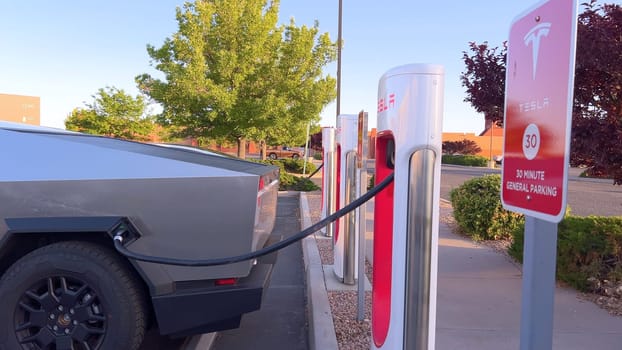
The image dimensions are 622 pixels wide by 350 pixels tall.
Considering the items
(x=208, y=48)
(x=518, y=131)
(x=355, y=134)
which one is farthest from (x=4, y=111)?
(x=518, y=131)

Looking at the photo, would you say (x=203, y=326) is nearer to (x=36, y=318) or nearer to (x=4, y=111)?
(x=36, y=318)

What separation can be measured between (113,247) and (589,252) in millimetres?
4633

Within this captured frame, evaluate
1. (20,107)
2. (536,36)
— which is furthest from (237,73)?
(20,107)

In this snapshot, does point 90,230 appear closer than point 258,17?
Yes

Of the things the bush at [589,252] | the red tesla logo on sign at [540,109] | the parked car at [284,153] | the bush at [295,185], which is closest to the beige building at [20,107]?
the parked car at [284,153]

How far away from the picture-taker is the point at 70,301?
9.60 ft

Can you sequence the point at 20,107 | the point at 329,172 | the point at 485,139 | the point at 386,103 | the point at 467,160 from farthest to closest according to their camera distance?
the point at 485,139 < the point at 467,160 < the point at 20,107 < the point at 329,172 < the point at 386,103

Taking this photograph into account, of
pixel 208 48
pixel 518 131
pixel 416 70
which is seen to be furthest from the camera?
pixel 208 48

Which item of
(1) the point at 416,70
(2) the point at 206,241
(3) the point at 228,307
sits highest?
(1) the point at 416,70

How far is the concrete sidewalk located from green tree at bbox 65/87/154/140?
57.6 ft

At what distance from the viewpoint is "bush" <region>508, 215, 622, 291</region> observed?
4.68 metres

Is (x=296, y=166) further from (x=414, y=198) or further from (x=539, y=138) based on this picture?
(x=539, y=138)

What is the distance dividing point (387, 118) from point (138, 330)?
2.09m

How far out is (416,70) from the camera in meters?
2.29
